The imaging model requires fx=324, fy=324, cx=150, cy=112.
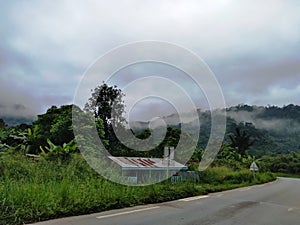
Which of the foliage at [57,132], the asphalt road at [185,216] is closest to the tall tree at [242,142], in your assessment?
the foliage at [57,132]

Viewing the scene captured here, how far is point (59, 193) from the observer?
8.20m

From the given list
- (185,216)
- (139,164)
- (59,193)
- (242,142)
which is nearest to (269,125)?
(242,142)

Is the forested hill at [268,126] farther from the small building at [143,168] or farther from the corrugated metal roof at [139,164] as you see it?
the small building at [143,168]

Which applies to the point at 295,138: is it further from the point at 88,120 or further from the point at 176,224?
the point at 176,224

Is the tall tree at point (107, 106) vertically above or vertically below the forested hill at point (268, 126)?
below

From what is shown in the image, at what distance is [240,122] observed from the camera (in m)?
70.5

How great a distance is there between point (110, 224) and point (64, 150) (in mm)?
10348

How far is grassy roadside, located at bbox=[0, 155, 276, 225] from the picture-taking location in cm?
709

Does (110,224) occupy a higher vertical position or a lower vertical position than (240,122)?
lower

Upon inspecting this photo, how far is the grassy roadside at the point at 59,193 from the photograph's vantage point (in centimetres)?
709

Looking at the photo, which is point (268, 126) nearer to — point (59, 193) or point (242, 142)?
point (242, 142)

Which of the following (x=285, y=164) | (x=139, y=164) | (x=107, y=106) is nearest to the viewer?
(x=139, y=164)

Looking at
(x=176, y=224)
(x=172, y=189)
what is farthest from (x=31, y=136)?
(x=176, y=224)

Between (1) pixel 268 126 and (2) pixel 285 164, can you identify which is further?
(1) pixel 268 126
